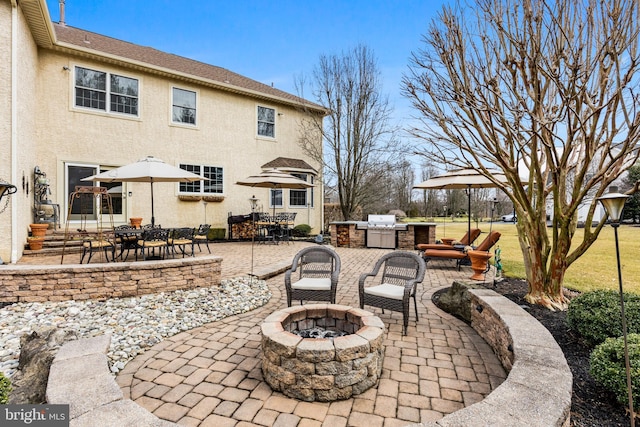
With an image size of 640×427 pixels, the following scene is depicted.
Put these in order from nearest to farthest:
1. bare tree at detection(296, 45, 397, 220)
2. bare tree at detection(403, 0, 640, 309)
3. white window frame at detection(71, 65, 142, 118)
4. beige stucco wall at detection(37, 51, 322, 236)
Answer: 1. bare tree at detection(403, 0, 640, 309)
2. beige stucco wall at detection(37, 51, 322, 236)
3. white window frame at detection(71, 65, 142, 118)
4. bare tree at detection(296, 45, 397, 220)

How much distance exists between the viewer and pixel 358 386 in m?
2.69

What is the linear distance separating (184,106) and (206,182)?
3.01 metres

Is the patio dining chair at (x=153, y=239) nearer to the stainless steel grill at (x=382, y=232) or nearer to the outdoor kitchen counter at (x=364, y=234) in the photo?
the outdoor kitchen counter at (x=364, y=234)

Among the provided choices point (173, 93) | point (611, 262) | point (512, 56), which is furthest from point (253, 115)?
point (611, 262)

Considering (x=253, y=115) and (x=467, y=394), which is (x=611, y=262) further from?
(x=253, y=115)

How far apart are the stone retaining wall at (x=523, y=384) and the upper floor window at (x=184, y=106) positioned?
40.4 feet

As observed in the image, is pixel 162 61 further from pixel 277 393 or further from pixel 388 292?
pixel 277 393

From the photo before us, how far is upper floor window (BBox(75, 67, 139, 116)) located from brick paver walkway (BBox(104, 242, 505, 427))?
32.7ft

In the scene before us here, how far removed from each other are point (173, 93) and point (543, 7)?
1184 cm

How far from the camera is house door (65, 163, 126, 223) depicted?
33.3 ft

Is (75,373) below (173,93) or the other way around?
below

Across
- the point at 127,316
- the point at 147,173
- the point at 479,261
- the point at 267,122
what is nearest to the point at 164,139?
the point at 267,122

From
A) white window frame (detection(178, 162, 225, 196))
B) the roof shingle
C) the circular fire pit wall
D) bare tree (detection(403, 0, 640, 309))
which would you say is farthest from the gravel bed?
the roof shingle

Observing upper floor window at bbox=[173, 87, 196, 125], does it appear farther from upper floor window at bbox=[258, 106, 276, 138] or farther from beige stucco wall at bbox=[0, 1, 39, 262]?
beige stucco wall at bbox=[0, 1, 39, 262]
